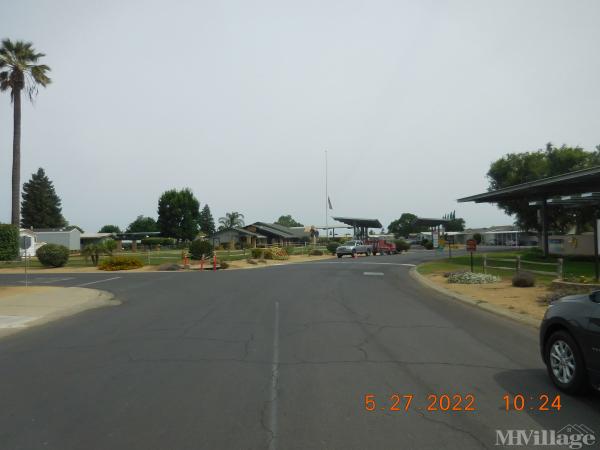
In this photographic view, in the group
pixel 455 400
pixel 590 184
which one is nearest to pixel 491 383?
pixel 455 400

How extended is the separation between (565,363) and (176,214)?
295 ft

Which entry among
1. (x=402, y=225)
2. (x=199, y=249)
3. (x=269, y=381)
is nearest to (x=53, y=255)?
(x=199, y=249)

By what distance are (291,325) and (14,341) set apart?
550 cm

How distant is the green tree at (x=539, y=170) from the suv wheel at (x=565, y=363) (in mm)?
40551

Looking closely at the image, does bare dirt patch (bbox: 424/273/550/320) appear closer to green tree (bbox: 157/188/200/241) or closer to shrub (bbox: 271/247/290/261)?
shrub (bbox: 271/247/290/261)

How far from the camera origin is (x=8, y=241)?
37.1 m

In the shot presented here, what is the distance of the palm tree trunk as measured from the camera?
124 feet

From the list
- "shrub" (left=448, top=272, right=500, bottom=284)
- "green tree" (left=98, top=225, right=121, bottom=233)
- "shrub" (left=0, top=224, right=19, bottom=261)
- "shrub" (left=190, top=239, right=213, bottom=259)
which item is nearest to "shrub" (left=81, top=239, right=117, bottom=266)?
"shrub" (left=0, top=224, right=19, bottom=261)

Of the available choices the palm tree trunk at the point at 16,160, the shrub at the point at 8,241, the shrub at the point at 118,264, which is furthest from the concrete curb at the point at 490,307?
the palm tree trunk at the point at 16,160

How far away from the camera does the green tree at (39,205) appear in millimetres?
85438

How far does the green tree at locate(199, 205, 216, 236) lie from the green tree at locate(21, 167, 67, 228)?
41803mm

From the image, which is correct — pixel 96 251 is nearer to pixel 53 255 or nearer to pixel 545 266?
pixel 53 255

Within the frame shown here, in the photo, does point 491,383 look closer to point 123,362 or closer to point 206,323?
point 123,362
